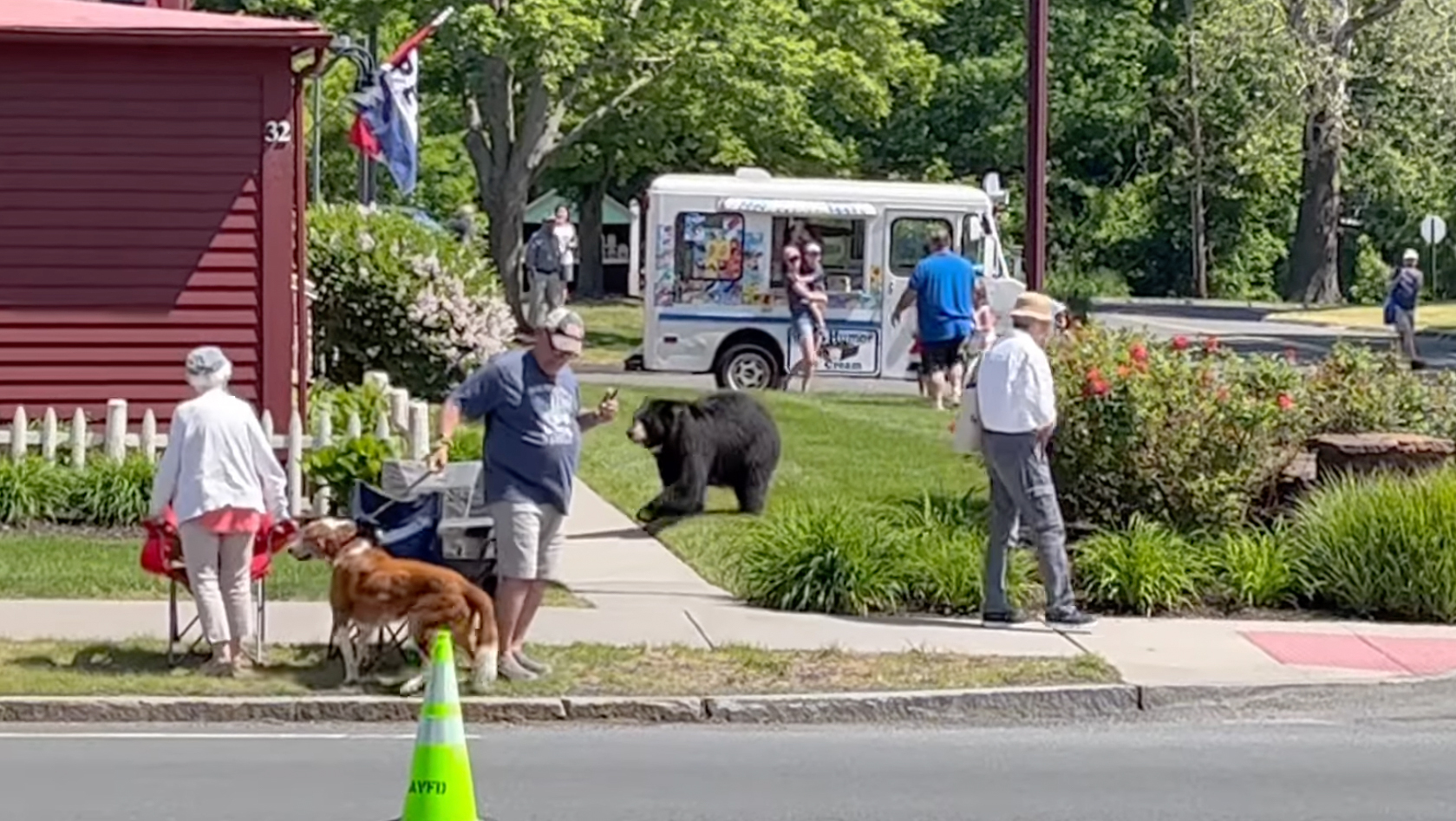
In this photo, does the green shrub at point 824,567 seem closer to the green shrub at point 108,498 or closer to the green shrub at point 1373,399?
the green shrub at point 1373,399

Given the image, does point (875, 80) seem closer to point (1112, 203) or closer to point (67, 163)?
point (67, 163)

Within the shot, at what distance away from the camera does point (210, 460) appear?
439 inches

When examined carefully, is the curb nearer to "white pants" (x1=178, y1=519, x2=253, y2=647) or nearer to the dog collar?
"white pants" (x1=178, y1=519, x2=253, y2=647)

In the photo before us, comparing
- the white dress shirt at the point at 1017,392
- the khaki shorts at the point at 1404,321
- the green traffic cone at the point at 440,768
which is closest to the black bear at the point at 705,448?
the white dress shirt at the point at 1017,392

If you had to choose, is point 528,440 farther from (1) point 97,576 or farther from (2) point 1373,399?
(2) point 1373,399

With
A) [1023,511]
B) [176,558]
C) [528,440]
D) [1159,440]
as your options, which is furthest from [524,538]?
[1159,440]

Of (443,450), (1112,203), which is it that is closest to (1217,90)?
(1112,203)

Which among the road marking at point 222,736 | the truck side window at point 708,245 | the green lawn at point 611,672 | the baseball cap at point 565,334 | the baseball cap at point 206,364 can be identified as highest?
the truck side window at point 708,245

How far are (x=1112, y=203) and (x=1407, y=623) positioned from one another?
54.5 meters

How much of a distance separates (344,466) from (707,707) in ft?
17.7

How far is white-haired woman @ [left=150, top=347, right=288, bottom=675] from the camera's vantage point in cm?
1115

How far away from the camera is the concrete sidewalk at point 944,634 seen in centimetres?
1222

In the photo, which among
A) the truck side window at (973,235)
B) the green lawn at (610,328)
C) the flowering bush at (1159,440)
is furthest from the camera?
the green lawn at (610,328)

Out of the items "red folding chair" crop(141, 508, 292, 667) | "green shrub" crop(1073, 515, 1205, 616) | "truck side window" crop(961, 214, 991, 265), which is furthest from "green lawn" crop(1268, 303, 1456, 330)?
"red folding chair" crop(141, 508, 292, 667)
